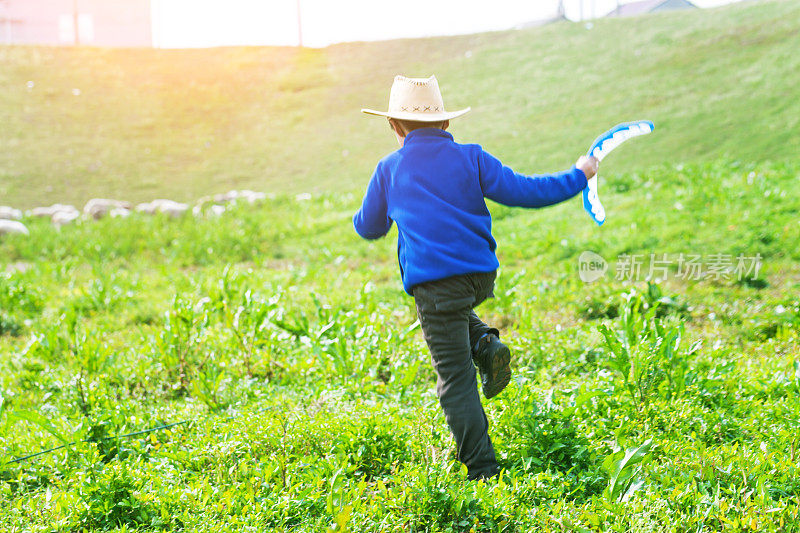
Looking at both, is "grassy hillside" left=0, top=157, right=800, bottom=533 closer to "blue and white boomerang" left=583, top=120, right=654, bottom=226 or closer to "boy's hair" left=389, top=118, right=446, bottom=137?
"blue and white boomerang" left=583, top=120, right=654, bottom=226

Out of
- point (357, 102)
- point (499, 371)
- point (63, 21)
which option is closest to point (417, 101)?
point (499, 371)

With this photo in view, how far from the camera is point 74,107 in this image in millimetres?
20734

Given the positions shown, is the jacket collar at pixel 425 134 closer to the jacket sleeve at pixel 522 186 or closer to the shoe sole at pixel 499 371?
the jacket sleeve at pixel 522 186

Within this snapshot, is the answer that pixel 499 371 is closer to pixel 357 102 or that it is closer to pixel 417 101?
pixel 417 101

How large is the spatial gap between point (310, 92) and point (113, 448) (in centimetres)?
1973

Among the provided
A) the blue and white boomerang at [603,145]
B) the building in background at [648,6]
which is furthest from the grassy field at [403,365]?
the building in background at [648,6]

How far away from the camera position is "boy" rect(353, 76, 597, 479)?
115 inches

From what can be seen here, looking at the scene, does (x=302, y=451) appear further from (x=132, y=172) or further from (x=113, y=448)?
(x=132, y=172)

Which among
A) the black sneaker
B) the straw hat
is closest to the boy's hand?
the straw hat

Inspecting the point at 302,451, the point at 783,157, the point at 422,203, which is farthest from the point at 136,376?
the point at 783,157

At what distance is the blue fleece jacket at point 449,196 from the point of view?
2908 mm

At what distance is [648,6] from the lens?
28625mm

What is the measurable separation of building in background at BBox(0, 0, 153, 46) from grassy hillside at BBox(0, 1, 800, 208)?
435 centimetres

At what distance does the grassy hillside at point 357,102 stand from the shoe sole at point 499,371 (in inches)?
392
